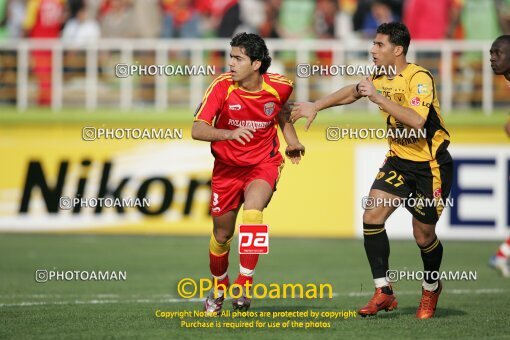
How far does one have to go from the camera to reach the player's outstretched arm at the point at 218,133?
32.2ft

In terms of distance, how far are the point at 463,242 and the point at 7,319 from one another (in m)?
10.7

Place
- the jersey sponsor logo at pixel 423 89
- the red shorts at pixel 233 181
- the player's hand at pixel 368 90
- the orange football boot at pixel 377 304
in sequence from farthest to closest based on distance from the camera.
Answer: the red shorts at pixel 233 181
the orange football boot at pixel 377 304
the jersey sponsor logo at pixel 423 89
the player's hand at pixel 368 90

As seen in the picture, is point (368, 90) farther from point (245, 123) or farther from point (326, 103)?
point (245, 123)

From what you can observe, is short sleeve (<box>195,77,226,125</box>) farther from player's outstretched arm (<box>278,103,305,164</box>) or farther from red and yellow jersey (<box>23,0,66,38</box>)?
red and yellow jersey (<box>23,0,66,38</box>)

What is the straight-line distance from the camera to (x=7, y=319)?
10.1 meters

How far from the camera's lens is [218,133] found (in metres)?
9.97

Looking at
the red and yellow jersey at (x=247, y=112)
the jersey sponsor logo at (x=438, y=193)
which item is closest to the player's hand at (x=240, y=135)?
the red and yellow jersey at (x=247, y=112)

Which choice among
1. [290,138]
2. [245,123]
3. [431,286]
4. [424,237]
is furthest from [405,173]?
[245,123]

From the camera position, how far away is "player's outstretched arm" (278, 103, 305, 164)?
10.6m

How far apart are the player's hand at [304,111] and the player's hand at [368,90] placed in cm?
70

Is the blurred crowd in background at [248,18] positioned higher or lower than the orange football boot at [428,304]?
higher

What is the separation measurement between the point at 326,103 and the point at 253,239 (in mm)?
1493

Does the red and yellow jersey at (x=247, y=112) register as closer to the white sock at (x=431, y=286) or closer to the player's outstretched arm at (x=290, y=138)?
the player's outstretched arm at (x=290, y=138)

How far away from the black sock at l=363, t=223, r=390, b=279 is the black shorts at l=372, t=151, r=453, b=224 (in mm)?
361
